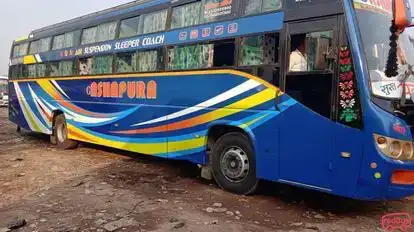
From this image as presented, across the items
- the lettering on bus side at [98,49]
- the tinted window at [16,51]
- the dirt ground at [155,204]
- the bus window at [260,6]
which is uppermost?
the bus window at [260,6]

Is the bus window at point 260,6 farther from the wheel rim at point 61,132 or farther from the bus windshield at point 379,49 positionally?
Answer: the wheel rim at point 61,132

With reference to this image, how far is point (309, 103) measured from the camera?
602 cm

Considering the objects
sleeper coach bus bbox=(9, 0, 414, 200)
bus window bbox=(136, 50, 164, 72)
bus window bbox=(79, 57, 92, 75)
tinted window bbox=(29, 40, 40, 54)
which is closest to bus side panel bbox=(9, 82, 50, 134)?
tinted window bbox=(29, 40, 40, 54)

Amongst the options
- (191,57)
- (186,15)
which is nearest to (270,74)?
(191,57)

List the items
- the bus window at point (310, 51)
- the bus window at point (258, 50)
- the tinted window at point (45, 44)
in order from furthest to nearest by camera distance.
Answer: the tinted window at point (45, 44) → the bus window at point (258, 50) → the bus window at point (310, 51)

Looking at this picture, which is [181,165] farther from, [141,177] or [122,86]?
[122,86]

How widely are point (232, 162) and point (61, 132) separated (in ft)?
23.8

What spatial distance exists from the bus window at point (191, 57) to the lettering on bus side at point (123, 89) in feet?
2.33

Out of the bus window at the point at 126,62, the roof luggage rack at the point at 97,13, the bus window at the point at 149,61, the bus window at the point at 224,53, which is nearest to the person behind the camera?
the bus window at the point at 224,53

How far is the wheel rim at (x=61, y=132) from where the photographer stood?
41.8 feet

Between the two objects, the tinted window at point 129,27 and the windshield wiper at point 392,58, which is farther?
the tinted window at point 129,27

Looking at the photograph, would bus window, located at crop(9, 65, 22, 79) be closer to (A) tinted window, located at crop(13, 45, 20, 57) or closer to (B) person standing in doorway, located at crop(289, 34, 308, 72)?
(A) tinted window, located at crop(13, 45, 20, 57)

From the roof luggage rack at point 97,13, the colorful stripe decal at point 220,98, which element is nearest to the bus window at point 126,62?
the roof luggage rack at point 97,13

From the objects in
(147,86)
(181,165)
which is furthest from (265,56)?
(181,165)
